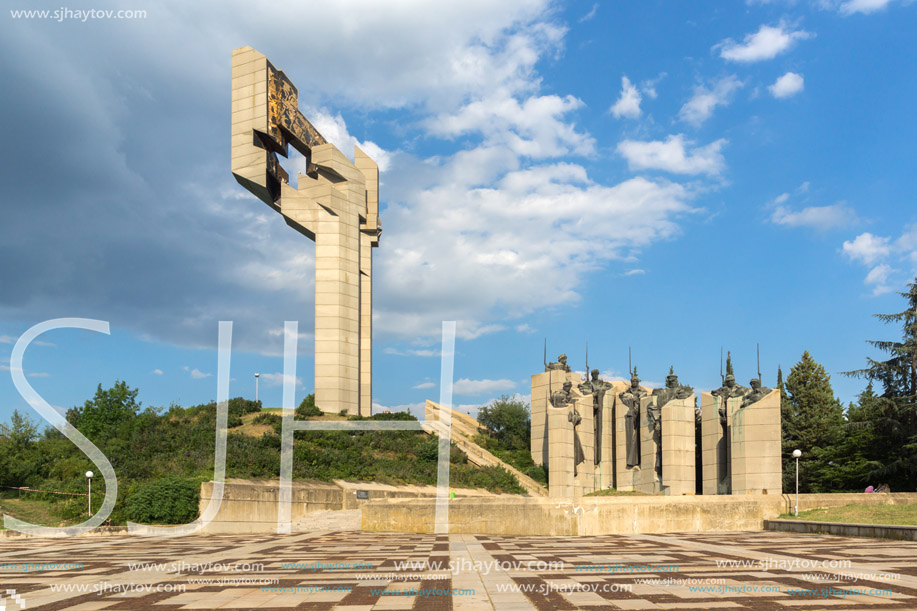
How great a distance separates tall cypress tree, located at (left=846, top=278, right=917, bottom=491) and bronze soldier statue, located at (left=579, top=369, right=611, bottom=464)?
1185 cm

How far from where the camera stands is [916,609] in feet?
22.0

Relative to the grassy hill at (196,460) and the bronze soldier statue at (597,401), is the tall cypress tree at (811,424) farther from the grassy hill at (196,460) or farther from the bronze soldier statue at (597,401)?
the grassy hill at (196,460)

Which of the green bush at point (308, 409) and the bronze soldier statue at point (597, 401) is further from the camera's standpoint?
the green bush at point (308, 409)

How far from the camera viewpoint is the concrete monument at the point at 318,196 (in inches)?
1513

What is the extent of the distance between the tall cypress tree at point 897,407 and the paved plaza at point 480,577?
16.9 metres

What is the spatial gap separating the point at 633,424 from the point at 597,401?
2386mm

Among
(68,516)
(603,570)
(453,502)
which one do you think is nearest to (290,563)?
(603,570)

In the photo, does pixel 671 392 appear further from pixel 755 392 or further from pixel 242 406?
pixel 242 406

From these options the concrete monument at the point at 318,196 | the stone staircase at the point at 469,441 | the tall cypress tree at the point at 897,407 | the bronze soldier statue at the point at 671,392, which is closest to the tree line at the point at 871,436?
the tall cypress tree at the point at 897,407

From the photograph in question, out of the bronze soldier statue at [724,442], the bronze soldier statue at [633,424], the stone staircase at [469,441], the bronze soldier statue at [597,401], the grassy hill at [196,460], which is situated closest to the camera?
the grassy hill at [196,460]

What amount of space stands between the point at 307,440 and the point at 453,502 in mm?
13884

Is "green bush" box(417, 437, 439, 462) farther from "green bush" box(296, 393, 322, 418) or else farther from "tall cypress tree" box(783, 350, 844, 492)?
"tall cypress tree" box(783, 350, 844, 492)

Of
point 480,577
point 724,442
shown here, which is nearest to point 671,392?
point 724,442

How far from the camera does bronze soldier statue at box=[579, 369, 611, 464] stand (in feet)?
108
